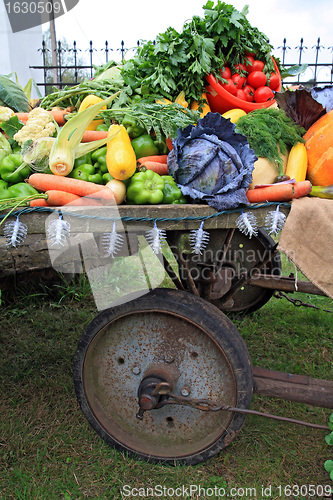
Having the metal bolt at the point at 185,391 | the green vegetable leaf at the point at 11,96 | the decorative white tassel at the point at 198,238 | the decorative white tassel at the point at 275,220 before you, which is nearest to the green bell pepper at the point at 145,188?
the decorative white tassel at the point at 198,238

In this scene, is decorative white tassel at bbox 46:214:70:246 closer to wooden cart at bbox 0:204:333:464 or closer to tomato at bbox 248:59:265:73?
wooden cart at bbox 0:204:333:464

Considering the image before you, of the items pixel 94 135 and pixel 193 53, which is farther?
pixel 193 53

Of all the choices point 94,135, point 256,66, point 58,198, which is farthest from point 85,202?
point 256,66

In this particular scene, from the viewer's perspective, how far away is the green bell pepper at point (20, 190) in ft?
5.30

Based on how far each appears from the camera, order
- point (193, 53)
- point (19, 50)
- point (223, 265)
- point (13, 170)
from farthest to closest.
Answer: point (19, 50) → point (223, 265) → point (193, 53) → point (13, 170)

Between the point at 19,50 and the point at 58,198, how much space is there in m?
7.06

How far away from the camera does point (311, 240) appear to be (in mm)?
1620

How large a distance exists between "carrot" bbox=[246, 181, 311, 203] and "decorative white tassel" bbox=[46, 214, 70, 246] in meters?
0.83

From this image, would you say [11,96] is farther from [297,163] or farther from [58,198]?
[297,163]

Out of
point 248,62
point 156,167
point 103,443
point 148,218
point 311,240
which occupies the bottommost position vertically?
point 103,443

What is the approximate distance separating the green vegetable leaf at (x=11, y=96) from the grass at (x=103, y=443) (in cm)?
179

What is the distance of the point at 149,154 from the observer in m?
2.02

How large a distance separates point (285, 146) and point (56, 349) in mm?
2219

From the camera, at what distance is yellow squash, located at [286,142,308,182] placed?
6.19ft
